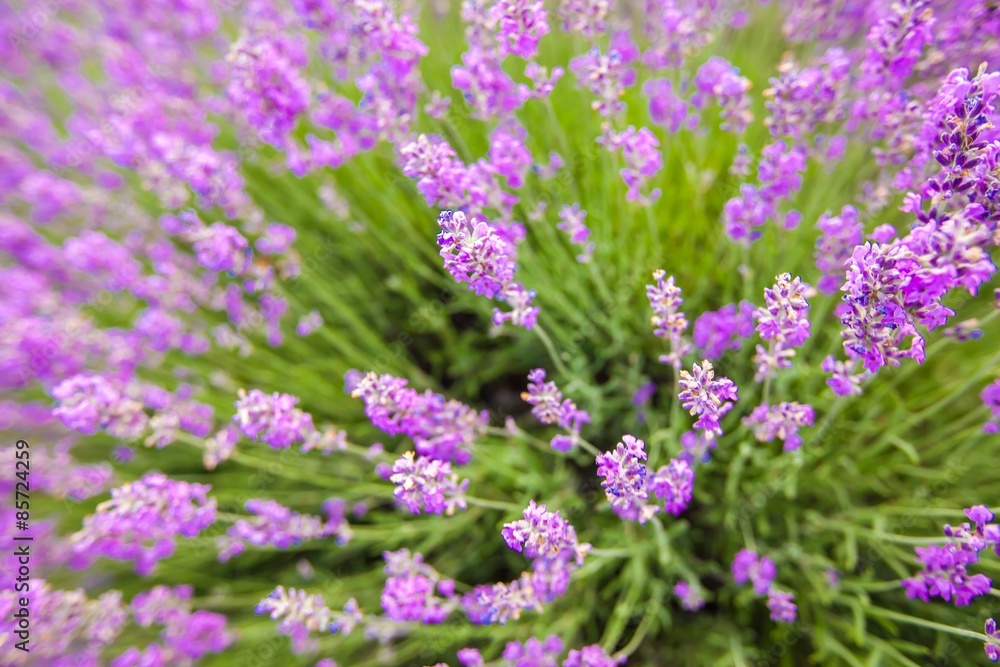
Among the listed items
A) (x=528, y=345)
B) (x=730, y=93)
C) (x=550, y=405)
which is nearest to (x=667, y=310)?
(x=550, y=405)

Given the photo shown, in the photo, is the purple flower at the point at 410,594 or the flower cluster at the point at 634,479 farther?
the purple flower at the point at 410,594

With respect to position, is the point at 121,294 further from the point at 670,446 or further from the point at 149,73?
the point at 670,446

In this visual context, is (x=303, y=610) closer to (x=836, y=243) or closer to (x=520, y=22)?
(x=520, y=22)

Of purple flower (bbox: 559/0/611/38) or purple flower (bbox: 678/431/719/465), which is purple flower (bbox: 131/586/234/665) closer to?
purple flower (bbox: 678/431/719/465)

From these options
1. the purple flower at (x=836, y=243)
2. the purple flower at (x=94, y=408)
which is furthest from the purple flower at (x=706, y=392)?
the purple flower at (x=94, y=408)

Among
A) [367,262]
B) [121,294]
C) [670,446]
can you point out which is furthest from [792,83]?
[121,294]

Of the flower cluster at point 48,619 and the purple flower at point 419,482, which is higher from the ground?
the purple flower at point 419,482

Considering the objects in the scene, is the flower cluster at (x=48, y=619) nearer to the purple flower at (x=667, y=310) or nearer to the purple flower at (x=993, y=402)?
the purple flower at (x=667, y=310)
